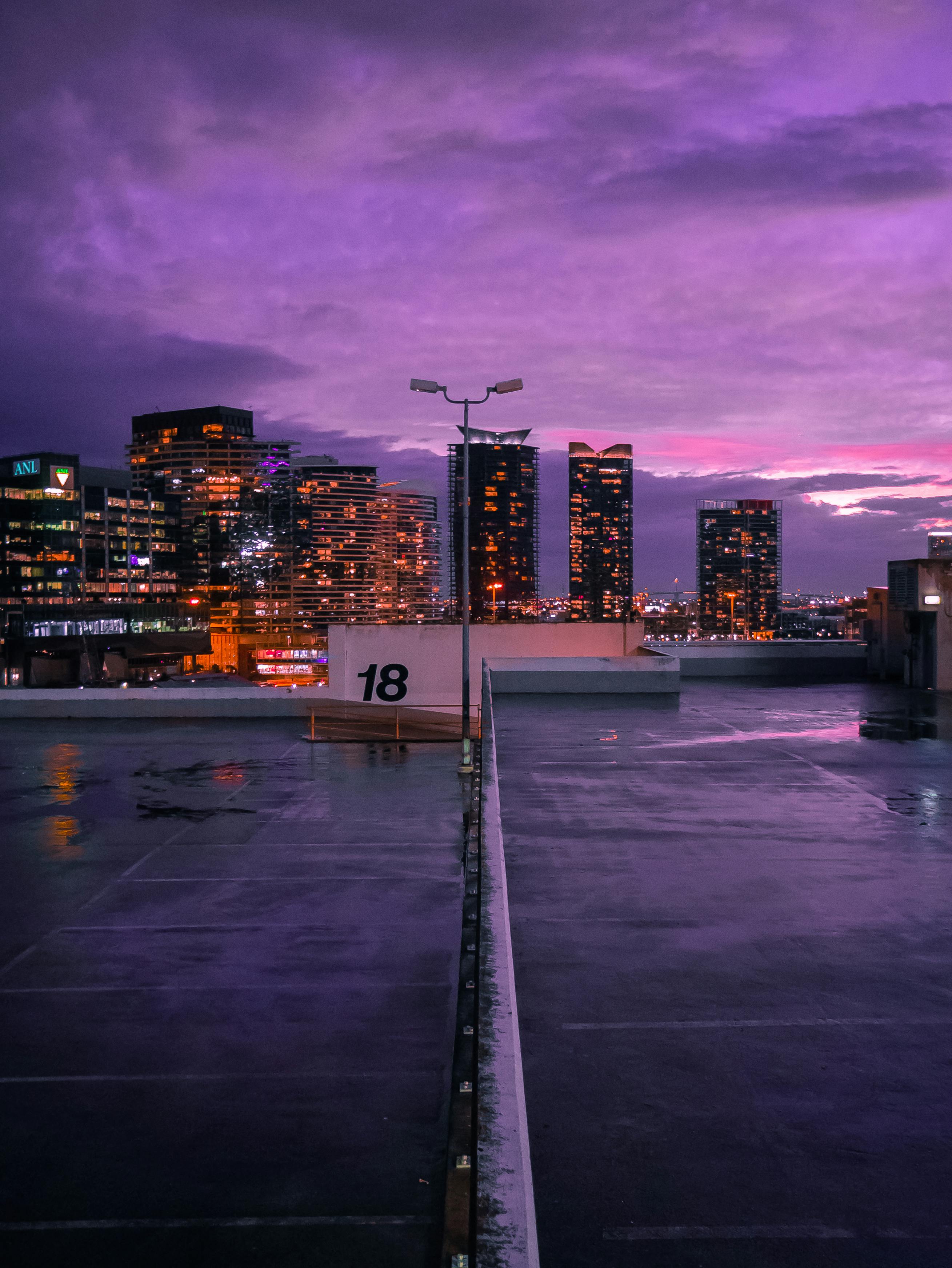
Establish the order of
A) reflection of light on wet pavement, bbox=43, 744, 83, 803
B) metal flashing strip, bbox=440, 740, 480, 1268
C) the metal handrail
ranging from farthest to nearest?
the metal handrail
reflection of light on wet pavement, bbox=43, 744, 83, 803
metal flashing strip, bbox=440, 740, 480, 1268

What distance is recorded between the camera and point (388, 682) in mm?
Answer: 40625

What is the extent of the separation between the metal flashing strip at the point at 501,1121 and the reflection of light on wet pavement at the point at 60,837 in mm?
11700

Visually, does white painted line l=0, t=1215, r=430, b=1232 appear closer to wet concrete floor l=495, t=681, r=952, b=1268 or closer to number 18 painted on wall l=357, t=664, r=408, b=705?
wet concrete floor l=495, t=681, r=952, b=1268

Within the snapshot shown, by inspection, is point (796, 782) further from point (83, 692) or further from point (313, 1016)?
point (83, 692)

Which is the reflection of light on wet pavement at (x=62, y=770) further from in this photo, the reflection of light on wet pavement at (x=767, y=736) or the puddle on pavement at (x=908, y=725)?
the puddle on pavement at (x=908, y=725)

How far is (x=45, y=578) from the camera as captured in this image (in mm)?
186375

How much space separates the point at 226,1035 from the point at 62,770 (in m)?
20.1

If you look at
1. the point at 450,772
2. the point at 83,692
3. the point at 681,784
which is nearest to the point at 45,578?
the point at 83,692

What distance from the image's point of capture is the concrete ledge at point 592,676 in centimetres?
3303

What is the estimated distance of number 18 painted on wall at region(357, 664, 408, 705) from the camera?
133 feet

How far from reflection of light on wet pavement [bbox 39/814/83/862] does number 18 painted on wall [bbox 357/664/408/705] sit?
20.1 metres

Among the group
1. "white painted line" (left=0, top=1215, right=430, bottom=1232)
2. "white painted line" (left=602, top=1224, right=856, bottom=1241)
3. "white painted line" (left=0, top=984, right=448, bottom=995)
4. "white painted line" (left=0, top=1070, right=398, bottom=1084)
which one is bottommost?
"white painted line" (left=0, top=984, right=448, bottom=995)

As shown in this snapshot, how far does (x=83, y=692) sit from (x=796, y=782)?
3223 centimetres

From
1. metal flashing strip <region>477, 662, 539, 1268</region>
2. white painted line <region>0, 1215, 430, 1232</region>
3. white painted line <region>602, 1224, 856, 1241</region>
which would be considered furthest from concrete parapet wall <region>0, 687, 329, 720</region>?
white painted line <region>602, 1224, 856, 1241</region>
